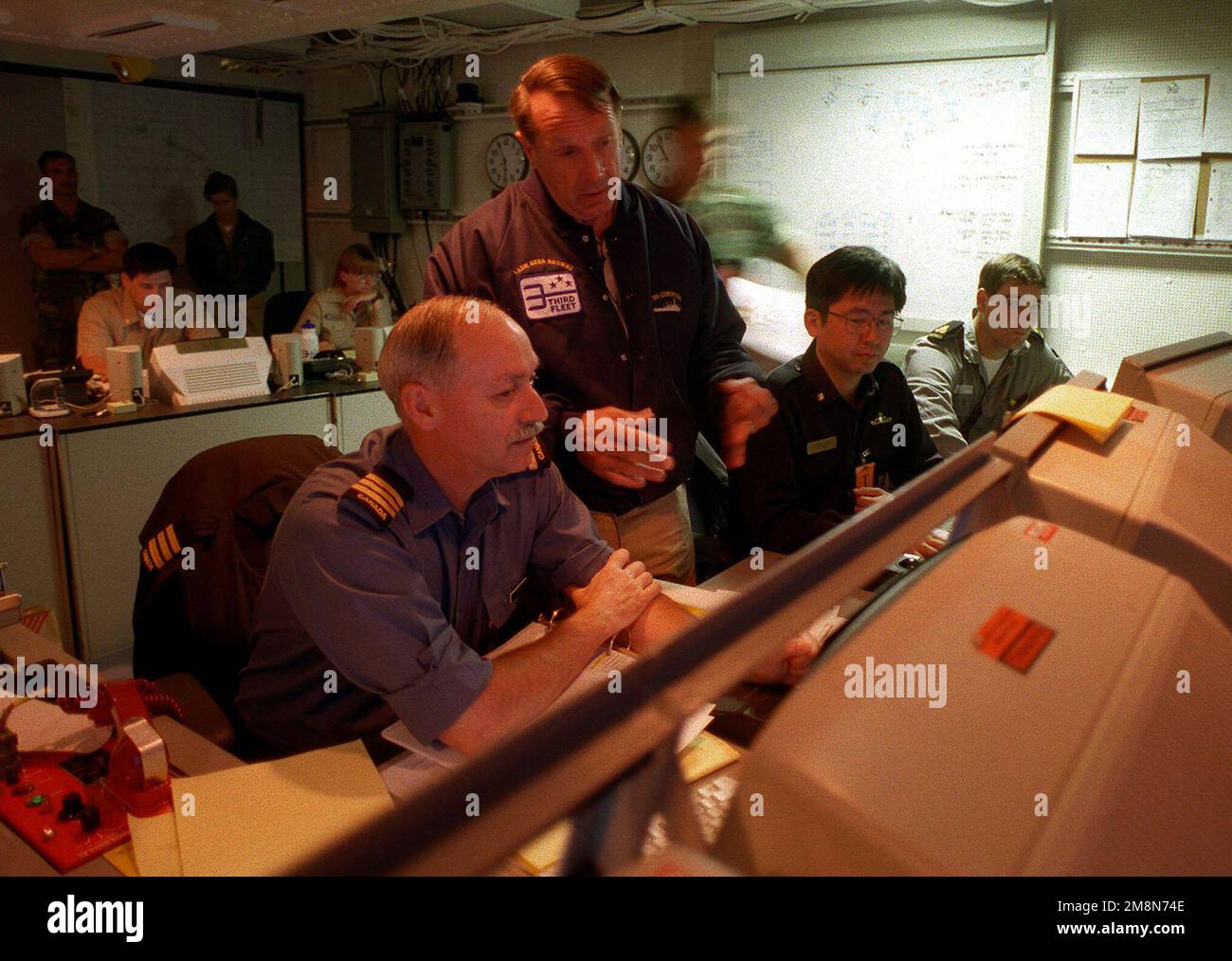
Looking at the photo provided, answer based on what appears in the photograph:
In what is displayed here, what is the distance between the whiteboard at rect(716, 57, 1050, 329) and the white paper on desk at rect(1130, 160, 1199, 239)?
36cm

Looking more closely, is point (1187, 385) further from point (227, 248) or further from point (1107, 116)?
point (227, 248)

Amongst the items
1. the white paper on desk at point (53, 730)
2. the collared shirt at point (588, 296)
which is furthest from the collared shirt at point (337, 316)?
the white paper on desk at point (53, 730)

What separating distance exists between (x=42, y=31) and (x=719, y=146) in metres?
3.07

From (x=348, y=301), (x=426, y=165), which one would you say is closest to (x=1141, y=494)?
(x=348, y=301)

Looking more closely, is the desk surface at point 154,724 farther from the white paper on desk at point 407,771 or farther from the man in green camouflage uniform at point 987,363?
the man in green camouflage uniform at point 987,363

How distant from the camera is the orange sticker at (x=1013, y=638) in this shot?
511 millimetres

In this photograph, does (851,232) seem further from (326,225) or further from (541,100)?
(326,225)

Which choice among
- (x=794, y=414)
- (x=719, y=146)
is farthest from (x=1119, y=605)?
(x=719, y=146)

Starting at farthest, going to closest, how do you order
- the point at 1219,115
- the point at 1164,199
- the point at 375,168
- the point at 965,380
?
the point at 375,168, the point at 1164,199, the point at 1219,115, the point at 965,380

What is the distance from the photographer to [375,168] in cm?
643

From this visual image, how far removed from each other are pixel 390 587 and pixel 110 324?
3853mm

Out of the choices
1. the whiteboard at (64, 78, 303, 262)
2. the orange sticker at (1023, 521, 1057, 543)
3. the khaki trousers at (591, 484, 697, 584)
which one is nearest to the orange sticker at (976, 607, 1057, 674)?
the orange sticker at (1023, 521, 1057, 543)

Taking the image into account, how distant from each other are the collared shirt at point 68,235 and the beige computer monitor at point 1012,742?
19.6 feet

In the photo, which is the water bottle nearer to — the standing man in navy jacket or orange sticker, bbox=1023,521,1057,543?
the standing man in navy jacket
